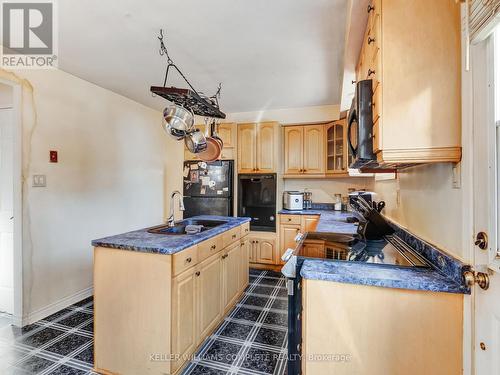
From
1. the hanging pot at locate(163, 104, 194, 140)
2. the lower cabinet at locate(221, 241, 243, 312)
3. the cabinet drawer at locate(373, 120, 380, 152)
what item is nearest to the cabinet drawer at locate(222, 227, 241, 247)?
the lower cabinet at locate(221, 241, 243, 312)

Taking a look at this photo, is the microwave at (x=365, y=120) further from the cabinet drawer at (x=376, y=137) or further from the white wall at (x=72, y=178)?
the white wall at (x=72, y=178)

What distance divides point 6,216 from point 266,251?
294 centimetres

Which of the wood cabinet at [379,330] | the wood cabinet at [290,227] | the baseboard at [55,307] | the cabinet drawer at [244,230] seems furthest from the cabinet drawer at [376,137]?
the baseboard at [55,307]

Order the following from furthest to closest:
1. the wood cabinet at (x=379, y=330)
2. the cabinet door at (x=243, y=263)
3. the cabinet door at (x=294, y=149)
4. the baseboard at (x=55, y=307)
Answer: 1. the cabinet door at (x=294, y=149)
2. the cabinet door at (x=243, y=263)
3. the baseboard at (x=55, y=307)
4. the wood cabinet at (x=379, y=330)

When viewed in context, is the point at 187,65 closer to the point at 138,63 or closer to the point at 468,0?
the point at 138,63

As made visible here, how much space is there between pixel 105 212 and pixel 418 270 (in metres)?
3.20

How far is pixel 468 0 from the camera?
0.88m

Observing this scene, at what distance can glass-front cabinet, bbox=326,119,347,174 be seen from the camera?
359cm

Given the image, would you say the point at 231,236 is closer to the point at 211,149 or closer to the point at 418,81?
the point at 211,149

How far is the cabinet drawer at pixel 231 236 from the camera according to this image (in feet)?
7.62

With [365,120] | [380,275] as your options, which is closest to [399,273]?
[380,275]

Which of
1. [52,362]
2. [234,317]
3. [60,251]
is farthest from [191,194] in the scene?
[52,362]

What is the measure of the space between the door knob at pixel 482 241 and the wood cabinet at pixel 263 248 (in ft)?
9.42

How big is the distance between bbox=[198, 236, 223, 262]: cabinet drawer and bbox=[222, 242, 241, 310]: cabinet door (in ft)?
0.52
